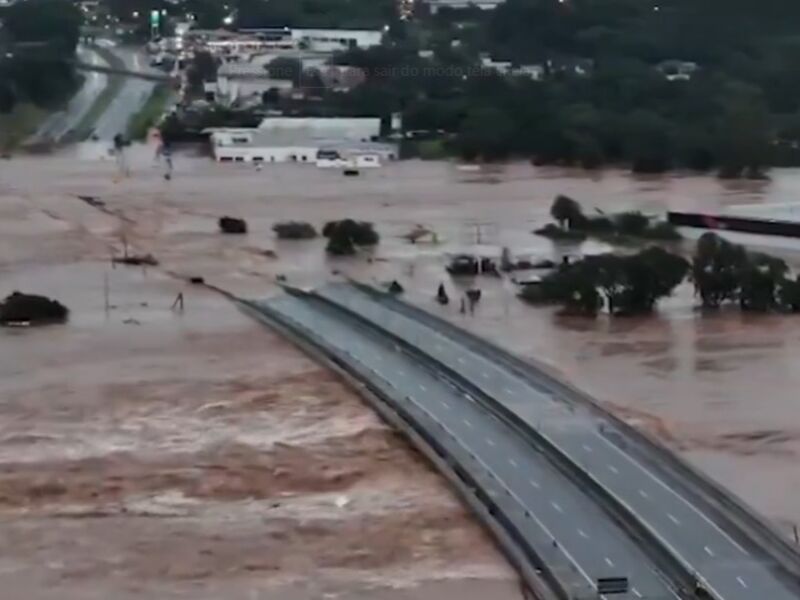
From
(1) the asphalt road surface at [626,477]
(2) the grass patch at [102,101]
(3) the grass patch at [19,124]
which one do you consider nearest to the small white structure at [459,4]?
(2) the grass patch at [102,101]

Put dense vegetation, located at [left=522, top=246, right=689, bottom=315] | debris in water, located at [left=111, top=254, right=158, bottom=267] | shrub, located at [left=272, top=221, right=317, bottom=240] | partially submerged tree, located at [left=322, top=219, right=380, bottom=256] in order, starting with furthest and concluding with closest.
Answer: shrub, located at [left=272, top=221, right=317, bottom=240]
partially submerged tree, located at [left=322, top=219, right=380, bottom=256]
debris in water, located at [left=111, top=254, right=158, bottom=267]
dense vegetation, located at [left=522, top=246, right=689, bottom=315]

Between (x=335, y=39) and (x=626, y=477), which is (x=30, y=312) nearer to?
(x=626, y=477)

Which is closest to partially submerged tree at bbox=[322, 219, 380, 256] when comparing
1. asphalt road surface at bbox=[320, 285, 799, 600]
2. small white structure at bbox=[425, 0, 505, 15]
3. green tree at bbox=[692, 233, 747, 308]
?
green tree at bbox=[692, 233, 747, 308]

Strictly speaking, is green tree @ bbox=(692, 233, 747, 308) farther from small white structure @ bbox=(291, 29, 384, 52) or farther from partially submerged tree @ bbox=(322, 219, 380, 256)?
small white structure @ bbox=(291, 29, 384, 52)

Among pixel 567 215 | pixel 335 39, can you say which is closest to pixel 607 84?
pixel 335 39

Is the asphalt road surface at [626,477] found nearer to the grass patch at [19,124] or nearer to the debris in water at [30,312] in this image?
the debris in water at [30,312]

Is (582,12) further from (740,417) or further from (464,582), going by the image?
(464,582)
